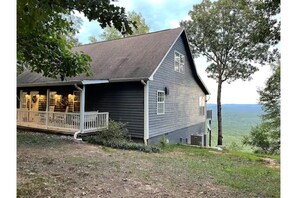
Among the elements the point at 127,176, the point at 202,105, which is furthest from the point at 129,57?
the point at 202,105

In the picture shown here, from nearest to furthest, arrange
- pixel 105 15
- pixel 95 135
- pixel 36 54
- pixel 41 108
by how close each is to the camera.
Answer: pixel 105 15, pixel 36 54, pixel 95 135, pixel 41 108

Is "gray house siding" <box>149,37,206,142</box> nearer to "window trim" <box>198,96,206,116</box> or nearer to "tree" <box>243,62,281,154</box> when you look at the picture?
"window trim" <box>198,96,206,116</box>

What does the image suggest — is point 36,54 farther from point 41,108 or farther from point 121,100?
point 41,108

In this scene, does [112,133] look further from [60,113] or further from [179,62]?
[179,62]

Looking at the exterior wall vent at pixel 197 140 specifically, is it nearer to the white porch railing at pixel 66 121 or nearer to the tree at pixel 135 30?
the white porch railing at pixel 66 121

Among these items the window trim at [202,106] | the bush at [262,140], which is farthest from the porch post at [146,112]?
the bush at [262,140]

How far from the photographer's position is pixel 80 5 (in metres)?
2.27

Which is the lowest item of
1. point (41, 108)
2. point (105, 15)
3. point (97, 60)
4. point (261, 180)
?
point (261, 180)

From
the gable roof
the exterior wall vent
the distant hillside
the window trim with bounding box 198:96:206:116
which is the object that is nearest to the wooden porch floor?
the gable roof

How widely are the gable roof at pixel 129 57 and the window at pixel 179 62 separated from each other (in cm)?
99

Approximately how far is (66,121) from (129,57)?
3.89m
